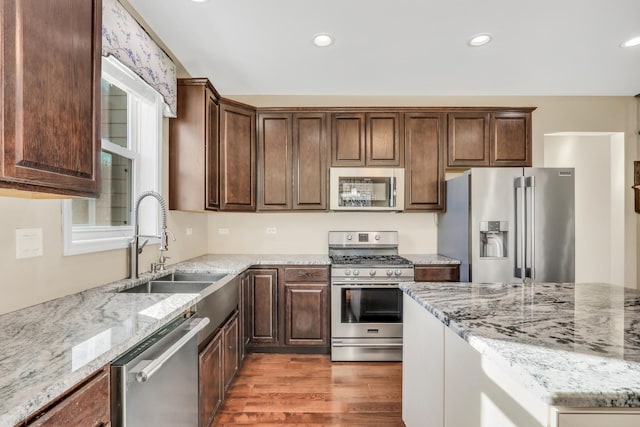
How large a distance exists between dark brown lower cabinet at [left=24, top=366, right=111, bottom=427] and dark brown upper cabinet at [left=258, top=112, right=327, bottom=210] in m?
2.43

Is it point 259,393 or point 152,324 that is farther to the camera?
point 259,393

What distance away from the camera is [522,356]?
0.81 metres

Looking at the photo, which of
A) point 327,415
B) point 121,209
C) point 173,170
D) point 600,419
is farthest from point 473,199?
point 121,209

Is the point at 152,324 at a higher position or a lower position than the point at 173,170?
lower

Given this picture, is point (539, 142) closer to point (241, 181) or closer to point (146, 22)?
point (241, 181)

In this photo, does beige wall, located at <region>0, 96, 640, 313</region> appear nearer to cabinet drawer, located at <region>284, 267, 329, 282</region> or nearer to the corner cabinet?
cabinet drawer, located at <region>284, 267, 329, 282</region>

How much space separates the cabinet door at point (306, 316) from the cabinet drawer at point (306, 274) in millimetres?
59

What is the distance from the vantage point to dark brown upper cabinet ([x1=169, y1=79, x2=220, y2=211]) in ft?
8.65

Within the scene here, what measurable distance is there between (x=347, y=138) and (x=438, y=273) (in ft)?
5.23

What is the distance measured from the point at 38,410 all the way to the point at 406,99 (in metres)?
3.69

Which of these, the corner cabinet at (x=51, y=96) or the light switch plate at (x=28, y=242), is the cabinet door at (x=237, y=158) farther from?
the corner cabinet at (x=51, y=96)

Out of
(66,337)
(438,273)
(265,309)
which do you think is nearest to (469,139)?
(438,273)

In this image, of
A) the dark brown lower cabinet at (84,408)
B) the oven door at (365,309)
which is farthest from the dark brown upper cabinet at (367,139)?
the dark brown lower cabinet at (84,408)

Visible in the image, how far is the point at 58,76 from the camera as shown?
103 centimetres
